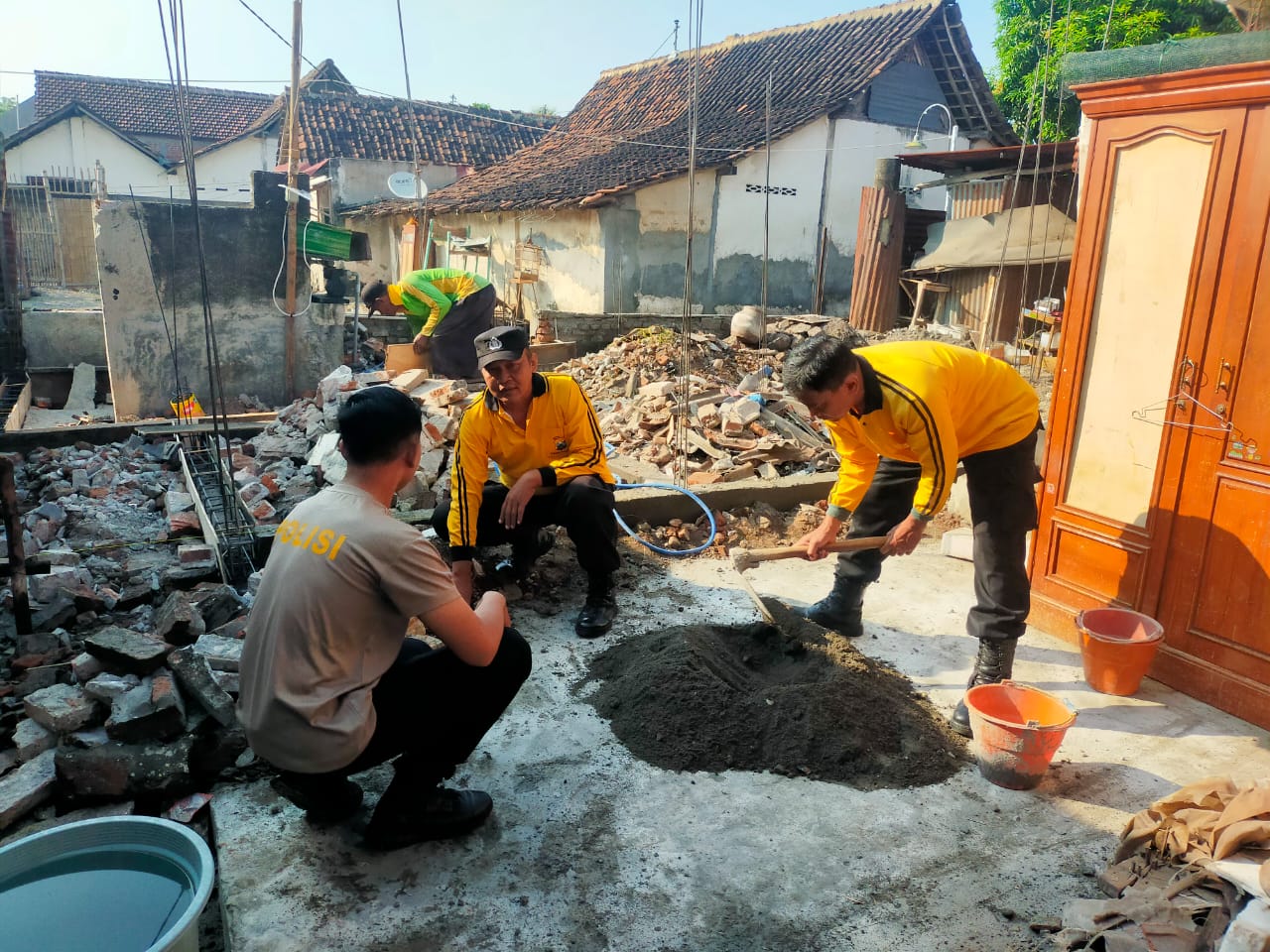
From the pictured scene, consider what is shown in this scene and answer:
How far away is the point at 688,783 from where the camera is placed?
2941mm

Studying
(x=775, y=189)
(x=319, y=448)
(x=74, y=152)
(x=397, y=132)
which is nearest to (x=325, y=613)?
(x=319, y=448)

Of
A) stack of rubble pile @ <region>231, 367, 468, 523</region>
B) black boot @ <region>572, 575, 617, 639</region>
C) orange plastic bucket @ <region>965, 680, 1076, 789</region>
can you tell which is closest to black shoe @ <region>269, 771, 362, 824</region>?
black boot @ <region>572, 575, 617, 639</region>

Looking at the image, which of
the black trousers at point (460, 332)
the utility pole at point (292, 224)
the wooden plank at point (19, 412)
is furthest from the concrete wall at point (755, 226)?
the wooden plank at point (19, 412)

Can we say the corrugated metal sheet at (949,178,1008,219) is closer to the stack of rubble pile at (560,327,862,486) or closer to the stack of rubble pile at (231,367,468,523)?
the stack of rubble pile at (560,327,862,486)

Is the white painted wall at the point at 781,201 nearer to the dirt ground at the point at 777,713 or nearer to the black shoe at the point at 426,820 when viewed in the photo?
the dirt ground at the point at 777,713

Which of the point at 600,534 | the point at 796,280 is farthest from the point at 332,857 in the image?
the point at 796,280

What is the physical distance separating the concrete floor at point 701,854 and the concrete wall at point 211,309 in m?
8.17

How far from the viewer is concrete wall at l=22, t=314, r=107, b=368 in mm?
11977

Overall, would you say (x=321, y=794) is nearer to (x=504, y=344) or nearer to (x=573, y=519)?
(x=573, y=519)

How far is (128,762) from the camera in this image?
A: 2.73 metres

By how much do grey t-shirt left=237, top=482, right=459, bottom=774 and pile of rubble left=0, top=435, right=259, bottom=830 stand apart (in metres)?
0.81

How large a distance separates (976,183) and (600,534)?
37.3ft

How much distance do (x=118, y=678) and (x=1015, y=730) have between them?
307 centimetres

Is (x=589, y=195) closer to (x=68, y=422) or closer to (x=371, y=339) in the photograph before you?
(x=371, y=339)
